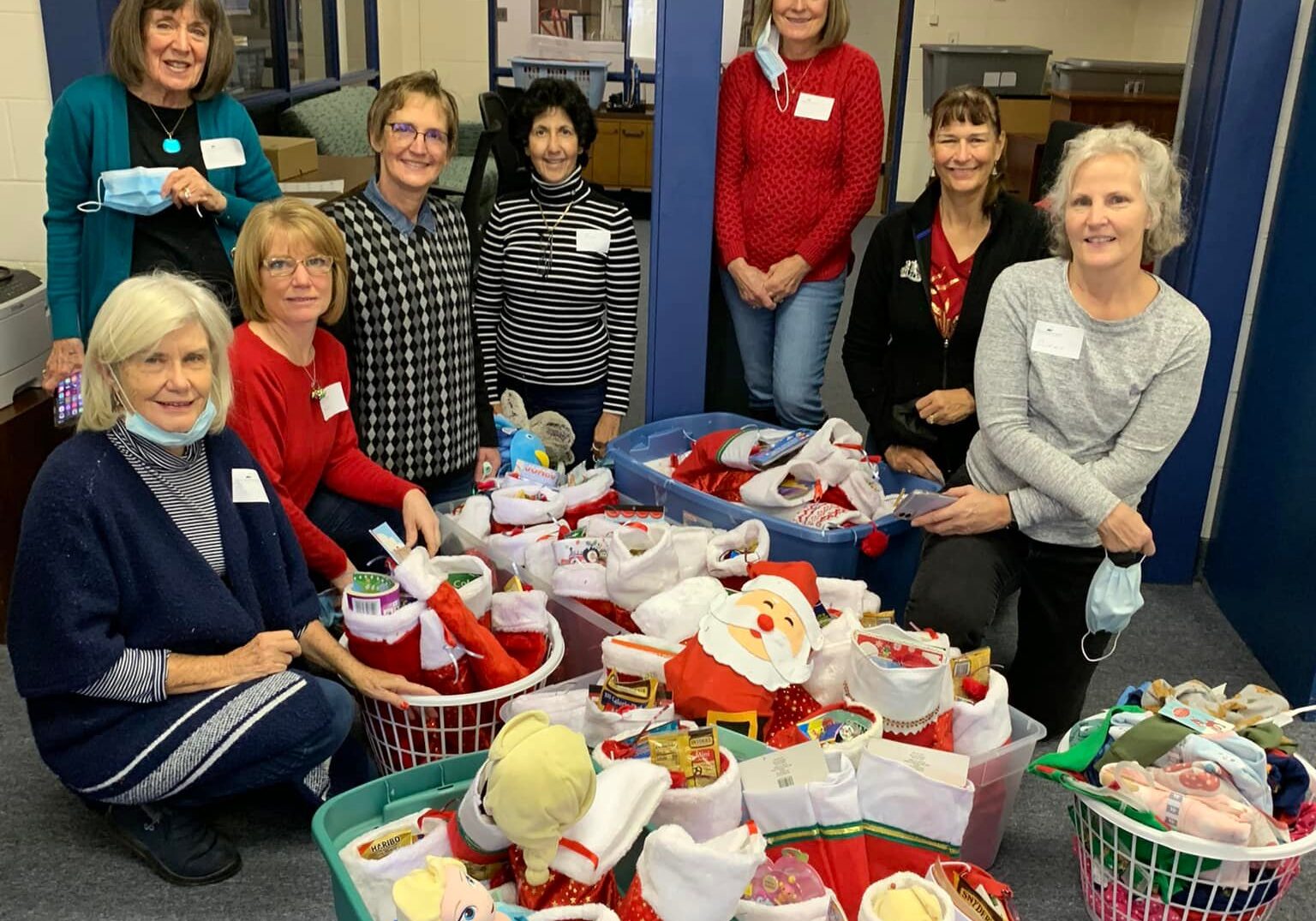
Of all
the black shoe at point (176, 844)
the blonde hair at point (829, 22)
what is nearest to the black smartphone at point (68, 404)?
the black shoe at point (176, 844)

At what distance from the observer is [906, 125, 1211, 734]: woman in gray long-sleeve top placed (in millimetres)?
2164

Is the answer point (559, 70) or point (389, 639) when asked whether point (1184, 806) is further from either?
point (559, 70)

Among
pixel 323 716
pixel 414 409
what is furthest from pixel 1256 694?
pixel 414 409

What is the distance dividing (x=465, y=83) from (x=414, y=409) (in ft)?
21.5

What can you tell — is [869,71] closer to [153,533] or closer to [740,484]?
[740,484]

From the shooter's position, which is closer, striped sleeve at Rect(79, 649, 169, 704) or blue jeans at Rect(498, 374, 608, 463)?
striped sleeve at Rect(79, 649, 169, 704)

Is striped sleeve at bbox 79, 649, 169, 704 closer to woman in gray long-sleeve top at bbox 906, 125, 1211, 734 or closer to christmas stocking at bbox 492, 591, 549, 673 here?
christmas stocking at bbox 492, 591, 549, 673

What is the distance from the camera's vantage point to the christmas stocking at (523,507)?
2504 mm

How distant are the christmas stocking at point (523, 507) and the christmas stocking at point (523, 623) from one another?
0.43 meters

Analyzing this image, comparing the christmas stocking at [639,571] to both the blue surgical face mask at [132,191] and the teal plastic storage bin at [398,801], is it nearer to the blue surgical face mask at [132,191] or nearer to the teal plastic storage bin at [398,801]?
the teal plastic storage bin at [398,801]

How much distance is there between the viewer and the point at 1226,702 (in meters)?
2.01

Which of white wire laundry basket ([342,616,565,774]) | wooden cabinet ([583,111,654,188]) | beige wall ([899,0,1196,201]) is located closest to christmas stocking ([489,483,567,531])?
white wire laundry basket ([342,616,565,774])

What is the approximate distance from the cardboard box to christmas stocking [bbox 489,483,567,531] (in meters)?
2.12

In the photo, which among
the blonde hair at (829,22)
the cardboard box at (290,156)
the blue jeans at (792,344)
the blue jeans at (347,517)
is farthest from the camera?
the cardboard box at (290,156)
